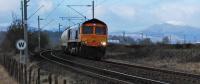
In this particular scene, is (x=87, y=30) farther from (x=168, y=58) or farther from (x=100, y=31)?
(x=168, y=58)

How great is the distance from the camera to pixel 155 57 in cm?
4725

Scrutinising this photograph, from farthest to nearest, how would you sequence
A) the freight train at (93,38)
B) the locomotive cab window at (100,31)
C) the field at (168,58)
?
the locomotive cab window at (100,31), the freight train at (93,38), the field at (168,58)

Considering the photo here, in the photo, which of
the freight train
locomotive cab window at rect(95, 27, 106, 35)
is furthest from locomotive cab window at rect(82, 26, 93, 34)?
locomotive cab window at rect(95, 27, 106, 35)

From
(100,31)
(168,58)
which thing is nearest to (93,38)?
(100,31)

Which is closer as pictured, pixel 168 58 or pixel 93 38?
pixel 168 58

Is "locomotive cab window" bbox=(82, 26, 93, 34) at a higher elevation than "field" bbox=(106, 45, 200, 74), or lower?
higher

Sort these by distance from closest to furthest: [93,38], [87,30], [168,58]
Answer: [168,58] → [93,38] → [87,30]

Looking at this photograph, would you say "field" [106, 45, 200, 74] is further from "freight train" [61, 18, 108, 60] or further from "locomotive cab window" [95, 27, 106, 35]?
"locomotive cab window" [95, 27, 106, 35]

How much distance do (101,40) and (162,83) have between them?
92.5 ft

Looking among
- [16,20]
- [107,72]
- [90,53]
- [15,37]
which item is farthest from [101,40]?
[16,20]

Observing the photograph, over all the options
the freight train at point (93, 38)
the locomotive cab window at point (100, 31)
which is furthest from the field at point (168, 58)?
the locomotive cab window at point (100, 31)

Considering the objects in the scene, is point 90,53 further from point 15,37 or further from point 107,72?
point 15,37

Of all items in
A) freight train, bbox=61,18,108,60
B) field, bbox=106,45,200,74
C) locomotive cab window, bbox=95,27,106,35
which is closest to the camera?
field, bbox=106,45,200,74

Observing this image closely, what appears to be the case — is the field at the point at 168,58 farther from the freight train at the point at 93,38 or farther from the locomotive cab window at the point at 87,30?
the locomotive cab window at the point at 87,30
